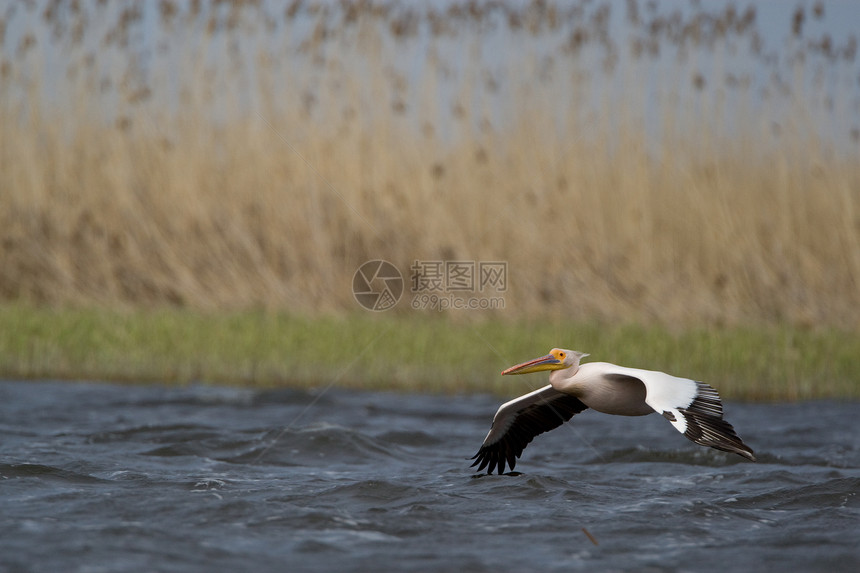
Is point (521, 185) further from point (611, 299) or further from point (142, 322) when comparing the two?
point (142, 322)

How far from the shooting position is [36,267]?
10.3m

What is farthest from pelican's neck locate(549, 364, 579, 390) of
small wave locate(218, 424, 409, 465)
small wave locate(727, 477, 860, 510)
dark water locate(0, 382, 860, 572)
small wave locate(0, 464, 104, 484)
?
small wave locate(0, 464, 104, 484)

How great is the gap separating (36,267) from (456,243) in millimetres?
3952

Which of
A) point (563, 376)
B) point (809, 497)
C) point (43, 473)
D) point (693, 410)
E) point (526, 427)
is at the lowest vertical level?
point (809, 497)

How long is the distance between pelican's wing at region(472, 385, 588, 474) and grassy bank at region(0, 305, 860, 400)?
2590 mm

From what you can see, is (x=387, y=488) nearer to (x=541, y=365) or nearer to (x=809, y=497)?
(x=541, y=365)

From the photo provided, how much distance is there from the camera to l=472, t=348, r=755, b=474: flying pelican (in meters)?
3.98

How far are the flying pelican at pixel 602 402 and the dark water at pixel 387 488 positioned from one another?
12.8 inches

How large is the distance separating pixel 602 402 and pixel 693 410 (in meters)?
0.61

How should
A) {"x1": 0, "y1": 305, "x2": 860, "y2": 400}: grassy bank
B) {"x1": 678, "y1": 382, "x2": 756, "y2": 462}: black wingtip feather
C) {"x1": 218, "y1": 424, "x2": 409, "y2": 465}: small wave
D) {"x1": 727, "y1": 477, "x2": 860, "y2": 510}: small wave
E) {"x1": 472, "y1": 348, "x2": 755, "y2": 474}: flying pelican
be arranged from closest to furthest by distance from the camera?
{"x1": 678, "y1": 382, "x2": 756, "y2": 462}: black wingtip feather, {"x1": 472, "y1": 348, "x2": 755, "y2": 474}: flying pelican, {"x1": 727, "y1": 477, "x2": 860, "y2": 510}: small wave, {"x1": 218, "y1": 424, "x2": 409, "y2": 465}: small wave, {"x1": 0, "y1": 305, "x2": 860, "y2": 400}: grassy bank

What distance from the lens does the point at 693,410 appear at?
13.4ft

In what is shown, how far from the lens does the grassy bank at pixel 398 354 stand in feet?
26.1

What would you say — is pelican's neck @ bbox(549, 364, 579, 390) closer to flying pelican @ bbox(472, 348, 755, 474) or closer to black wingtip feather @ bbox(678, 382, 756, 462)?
flying pelican @ bbox(472, 348, 755, 474)

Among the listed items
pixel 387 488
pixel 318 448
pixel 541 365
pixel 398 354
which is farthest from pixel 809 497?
pixel 398 354
